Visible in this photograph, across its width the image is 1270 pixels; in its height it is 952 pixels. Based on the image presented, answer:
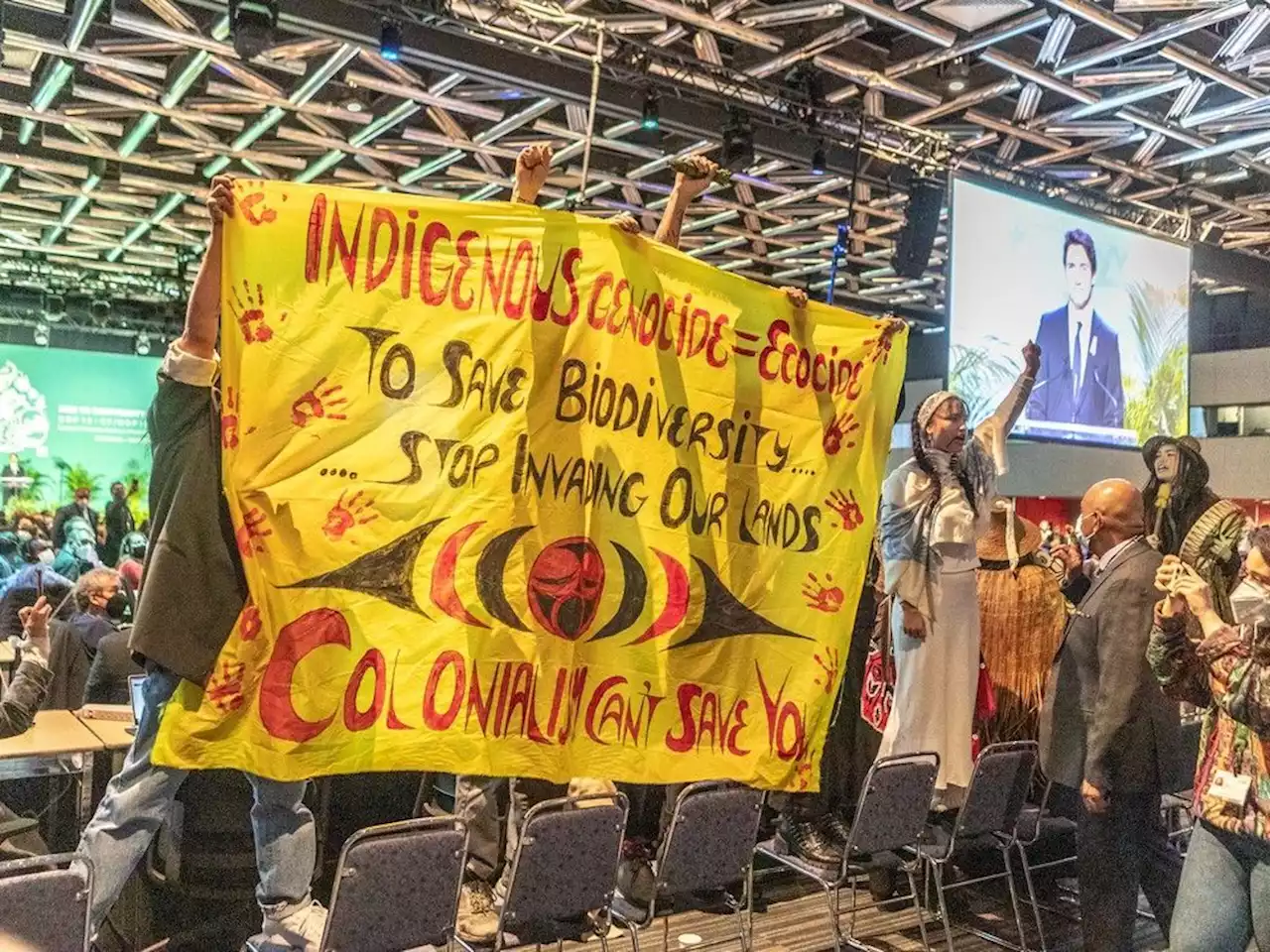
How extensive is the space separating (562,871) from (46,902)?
4.31 feet

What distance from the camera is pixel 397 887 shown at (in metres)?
2.77

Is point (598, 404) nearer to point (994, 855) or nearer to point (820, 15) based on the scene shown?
point (994, 855)

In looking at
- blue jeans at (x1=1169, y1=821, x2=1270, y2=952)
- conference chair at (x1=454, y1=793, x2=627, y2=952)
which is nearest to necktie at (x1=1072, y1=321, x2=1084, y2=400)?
blue jeans at (x1=1169, y1=821, x2=1270, y2=952)

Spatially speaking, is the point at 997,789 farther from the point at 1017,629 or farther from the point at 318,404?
the point at 318,404

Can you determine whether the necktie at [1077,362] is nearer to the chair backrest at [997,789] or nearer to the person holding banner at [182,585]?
the chair backrest at [997,789]

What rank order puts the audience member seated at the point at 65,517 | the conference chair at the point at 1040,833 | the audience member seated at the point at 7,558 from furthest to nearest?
the audience member seated at the point at 65,517
the audience member seated at the point at 7,558
the conference chair at the point at 1040,833

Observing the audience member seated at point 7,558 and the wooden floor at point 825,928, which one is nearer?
the wooden floor at point 825,928

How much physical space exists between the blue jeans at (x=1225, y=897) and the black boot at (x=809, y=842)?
4.14 feet

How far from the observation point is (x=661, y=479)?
324 cm

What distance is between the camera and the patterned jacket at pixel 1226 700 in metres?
2.62

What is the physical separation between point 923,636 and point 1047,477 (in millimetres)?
16315

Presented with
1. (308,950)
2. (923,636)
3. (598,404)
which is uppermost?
(598,404)

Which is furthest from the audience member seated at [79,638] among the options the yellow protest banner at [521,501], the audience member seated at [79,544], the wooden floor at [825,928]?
the audience member seated at [79,544]

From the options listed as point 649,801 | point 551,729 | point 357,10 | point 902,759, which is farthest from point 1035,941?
point 357,10
